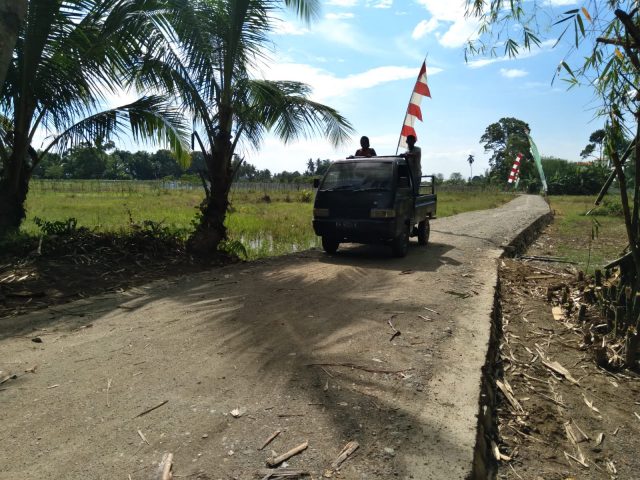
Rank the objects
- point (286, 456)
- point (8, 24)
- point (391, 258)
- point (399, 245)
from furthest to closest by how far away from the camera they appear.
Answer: point (391, 258) → point (399, 245) → point (8, 24) → point (286, 456)

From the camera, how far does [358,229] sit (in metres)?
8.48

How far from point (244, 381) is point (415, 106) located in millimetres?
11471

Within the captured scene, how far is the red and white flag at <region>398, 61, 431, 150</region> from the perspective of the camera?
13.0 meters

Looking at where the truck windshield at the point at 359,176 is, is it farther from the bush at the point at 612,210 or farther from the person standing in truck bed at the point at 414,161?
the bush at the point at 612,210

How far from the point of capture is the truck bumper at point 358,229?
833cm

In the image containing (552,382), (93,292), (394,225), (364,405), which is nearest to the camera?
(364,405)

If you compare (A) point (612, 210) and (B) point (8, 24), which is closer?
(B) point (8, 24)

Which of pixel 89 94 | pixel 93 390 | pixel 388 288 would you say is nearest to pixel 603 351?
pixel 388 288

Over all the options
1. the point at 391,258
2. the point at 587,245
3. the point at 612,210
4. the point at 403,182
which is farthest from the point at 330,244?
the point at 612,210

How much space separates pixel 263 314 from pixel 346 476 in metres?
2.78

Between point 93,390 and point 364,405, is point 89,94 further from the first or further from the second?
point 364,405

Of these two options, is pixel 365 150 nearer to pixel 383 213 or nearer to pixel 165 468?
pixel 383 213

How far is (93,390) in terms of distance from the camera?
3.32m

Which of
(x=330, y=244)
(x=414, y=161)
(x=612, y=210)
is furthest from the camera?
(x=612, y=210)
